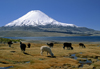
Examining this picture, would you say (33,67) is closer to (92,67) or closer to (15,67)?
(15,67)

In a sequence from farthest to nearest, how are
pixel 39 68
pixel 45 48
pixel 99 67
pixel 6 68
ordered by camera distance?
pixel 45 48 < pixel 99 67 < pixel 39 68 < pixel 6 68

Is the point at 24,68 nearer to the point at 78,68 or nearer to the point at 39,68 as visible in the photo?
the point at 39,68

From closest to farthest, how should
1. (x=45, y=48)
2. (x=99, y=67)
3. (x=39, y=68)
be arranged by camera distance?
1. (x=39, y=68)
2. (x=99, y=67)
3. (x=45, y=48)

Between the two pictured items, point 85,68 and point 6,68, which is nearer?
point 6,68

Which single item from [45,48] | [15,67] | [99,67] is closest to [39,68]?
[15,67]

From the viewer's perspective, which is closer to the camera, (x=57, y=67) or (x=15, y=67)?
(x=15, y=67)

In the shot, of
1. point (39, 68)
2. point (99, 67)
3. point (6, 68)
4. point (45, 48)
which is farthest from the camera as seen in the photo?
point (45, 48)

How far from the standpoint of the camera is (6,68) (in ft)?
38.7

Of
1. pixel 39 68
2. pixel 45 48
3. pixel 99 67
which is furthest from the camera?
pixel 45 48

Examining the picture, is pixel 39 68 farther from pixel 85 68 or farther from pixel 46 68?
pixel 85 68

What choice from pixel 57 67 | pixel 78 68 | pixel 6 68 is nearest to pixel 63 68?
pixel 57 67

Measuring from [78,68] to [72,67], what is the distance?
2.39 ft

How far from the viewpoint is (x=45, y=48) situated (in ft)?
68.2

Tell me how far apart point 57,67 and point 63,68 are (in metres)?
0.72
